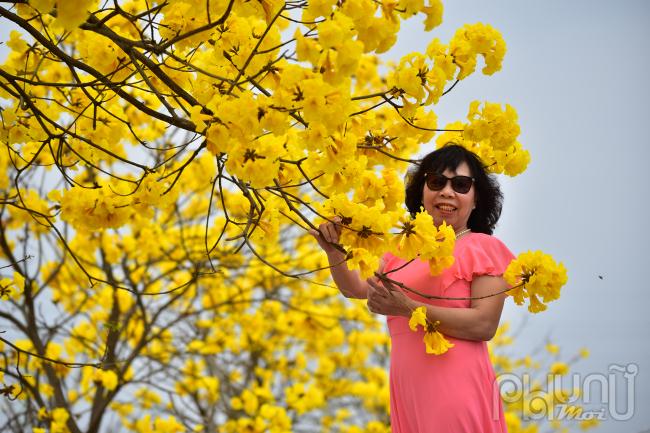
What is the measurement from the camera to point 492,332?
181 centimetres

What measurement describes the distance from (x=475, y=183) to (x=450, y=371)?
0.58 m

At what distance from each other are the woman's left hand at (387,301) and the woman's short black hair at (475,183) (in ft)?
1.40

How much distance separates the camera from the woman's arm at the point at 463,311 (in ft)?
5.77

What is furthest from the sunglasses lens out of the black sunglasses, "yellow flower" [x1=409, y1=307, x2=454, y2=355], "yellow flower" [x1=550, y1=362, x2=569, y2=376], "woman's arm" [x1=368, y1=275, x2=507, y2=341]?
"yellow flower" [x1=550, y1=362, x2=569, y2=376]

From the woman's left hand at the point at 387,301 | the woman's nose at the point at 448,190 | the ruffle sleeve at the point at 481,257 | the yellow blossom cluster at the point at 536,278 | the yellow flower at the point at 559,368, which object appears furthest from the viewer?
the yellow flower at the point at 559,368

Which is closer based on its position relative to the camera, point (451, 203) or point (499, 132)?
point (499, 132)

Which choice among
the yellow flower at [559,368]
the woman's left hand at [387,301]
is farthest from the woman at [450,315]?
the yellow flower at [559,368]

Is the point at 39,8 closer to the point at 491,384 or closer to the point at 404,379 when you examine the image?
the point at 404,379

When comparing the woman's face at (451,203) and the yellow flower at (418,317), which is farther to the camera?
the woman's face at (451,203)

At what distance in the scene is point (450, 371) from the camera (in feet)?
5.95

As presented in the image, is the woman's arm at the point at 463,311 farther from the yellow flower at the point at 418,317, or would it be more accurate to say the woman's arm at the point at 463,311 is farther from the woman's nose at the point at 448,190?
the woman's nose at the point at 448,190

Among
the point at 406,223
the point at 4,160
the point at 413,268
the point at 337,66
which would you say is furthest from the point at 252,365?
the point at 337,66

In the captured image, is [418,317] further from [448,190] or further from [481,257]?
[448,190]

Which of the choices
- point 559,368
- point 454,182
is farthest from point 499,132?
point 559,368
